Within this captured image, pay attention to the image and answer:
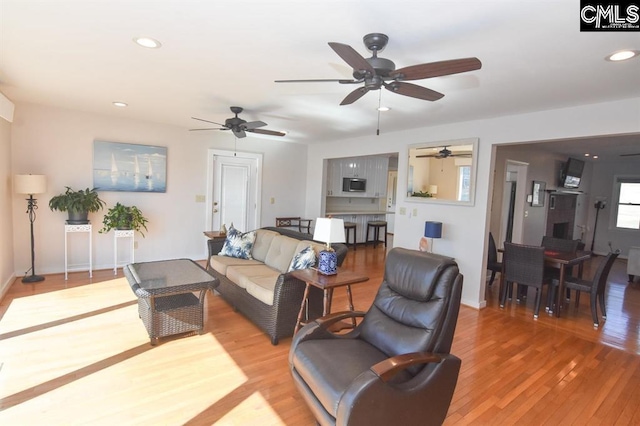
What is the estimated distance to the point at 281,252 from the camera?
3.99m

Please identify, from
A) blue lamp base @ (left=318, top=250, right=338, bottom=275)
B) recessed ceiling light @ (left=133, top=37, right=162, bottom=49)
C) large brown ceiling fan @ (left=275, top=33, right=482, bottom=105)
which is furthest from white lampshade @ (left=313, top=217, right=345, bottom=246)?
recessed ceiling light @ (left=133, top=37, right=162, bottom=49)

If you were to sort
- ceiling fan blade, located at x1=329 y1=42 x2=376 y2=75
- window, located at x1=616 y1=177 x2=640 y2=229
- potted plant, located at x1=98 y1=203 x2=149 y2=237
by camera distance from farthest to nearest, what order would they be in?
window, located at x1=616 y1=177 x2=640 y2=229, potted plant, located at x1=98 y1=203 x2=149 y2=237, ceiling fan blade, located at x1=329 y1=42 x2=376 y2=75

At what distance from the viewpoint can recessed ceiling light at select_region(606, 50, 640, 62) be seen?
2215 mm

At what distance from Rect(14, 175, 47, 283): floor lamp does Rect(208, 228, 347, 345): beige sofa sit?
232 centimetres

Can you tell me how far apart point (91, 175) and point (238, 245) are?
106 inches

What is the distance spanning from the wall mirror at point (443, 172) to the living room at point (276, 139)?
0.10 m

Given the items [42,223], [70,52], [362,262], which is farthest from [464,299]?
[42,223]

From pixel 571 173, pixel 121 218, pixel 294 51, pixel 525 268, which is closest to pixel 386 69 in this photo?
pixel 294 51

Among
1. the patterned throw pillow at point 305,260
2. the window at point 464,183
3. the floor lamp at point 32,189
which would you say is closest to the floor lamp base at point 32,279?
the floor lamp at point 32,189

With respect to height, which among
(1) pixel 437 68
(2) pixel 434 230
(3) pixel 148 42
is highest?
(3) pixel 148 42

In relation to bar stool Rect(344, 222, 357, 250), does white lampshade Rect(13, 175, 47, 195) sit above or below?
above

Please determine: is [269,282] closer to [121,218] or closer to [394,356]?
[394,356]

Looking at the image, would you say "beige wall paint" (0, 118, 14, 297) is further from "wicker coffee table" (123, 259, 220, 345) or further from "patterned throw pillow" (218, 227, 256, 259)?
"patterned throw pillow" (218, 227, 256, 259)

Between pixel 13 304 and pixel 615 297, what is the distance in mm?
8098
